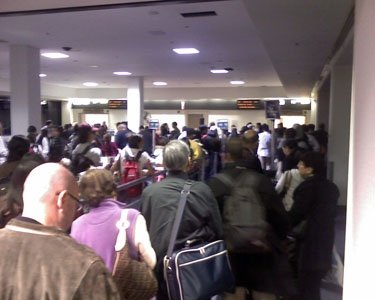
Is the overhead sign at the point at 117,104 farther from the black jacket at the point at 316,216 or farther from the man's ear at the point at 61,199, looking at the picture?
the man's ear at the point at 61,199

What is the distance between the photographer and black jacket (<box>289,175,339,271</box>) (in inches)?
134

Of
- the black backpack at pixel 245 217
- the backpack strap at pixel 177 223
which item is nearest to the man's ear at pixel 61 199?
the backpack strap at pixel 177 223

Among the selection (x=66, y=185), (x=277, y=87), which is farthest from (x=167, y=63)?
(x=66, y=185)

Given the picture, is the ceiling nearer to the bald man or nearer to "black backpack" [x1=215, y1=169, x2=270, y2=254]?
"black backpack" [x1=215, y1=169, x2=270, y2=254]

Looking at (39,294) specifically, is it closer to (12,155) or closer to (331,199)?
(331,199)

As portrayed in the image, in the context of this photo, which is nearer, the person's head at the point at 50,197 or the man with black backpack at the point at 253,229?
the person's head at the point at 50,197

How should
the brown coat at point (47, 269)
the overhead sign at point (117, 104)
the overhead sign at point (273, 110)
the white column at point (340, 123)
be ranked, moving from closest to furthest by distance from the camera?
the brown coat at point (47, 269), the white column at point (340, 123), the overhead sign at point (273, 110), the overhead sign at point (117, 104)

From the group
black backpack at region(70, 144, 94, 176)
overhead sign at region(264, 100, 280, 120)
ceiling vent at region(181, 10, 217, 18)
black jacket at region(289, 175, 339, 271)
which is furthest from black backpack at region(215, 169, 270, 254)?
overhead sign at region(264, 100, 280, 120)

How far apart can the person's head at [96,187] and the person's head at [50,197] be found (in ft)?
2.88

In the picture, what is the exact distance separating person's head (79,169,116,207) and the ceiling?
3.00m

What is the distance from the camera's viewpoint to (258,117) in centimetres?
2448

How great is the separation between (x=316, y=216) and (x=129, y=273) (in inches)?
70.6

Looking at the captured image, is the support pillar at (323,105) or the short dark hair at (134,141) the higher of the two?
the support pillar at (323,105)

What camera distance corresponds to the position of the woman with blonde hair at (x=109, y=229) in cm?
228
